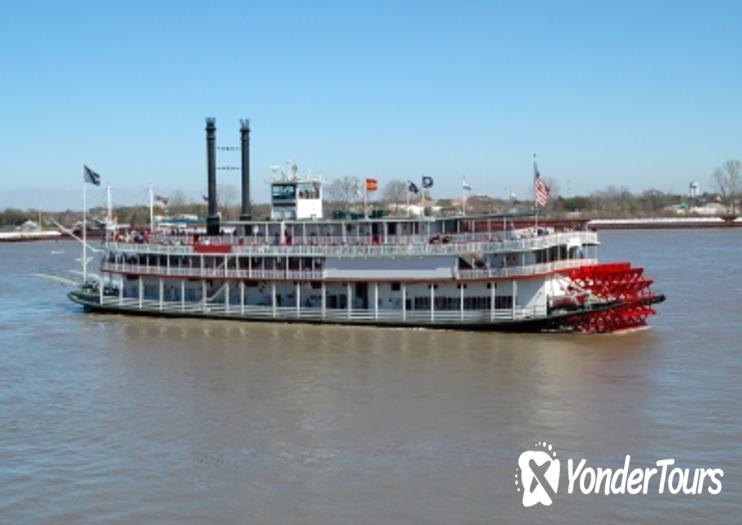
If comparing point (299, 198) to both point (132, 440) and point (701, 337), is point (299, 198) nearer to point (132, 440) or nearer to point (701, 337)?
point (701, 337)

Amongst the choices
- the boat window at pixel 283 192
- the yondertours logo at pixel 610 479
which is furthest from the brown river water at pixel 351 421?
the boat window at pixel 283 192

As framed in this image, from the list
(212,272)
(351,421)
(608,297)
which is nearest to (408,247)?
(608,297)

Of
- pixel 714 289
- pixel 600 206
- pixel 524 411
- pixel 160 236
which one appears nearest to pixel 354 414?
pixel 524 411

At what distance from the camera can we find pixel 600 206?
634 feet

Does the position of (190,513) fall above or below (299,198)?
below

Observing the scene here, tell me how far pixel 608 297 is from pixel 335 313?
1102cm

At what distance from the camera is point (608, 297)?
34938 millimetres

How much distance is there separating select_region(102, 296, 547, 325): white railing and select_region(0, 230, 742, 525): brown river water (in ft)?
2.35

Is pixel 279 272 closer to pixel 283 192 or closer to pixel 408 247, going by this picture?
pixel 283 192

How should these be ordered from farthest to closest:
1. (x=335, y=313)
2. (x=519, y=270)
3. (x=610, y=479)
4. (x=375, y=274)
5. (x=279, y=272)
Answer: (x=279, y=272)
(x=335, y=313)
(x=375, y=274)
(x=519, y=270)
(x=610, y=479)

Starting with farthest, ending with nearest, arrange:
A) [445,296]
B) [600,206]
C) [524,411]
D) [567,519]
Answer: [600,206]
[445,296]
[524,411]
[567,519]

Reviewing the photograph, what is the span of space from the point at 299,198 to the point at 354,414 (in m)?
20.5

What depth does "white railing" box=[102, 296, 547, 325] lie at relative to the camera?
3556cm

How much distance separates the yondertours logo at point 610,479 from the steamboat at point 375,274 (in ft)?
51.3
